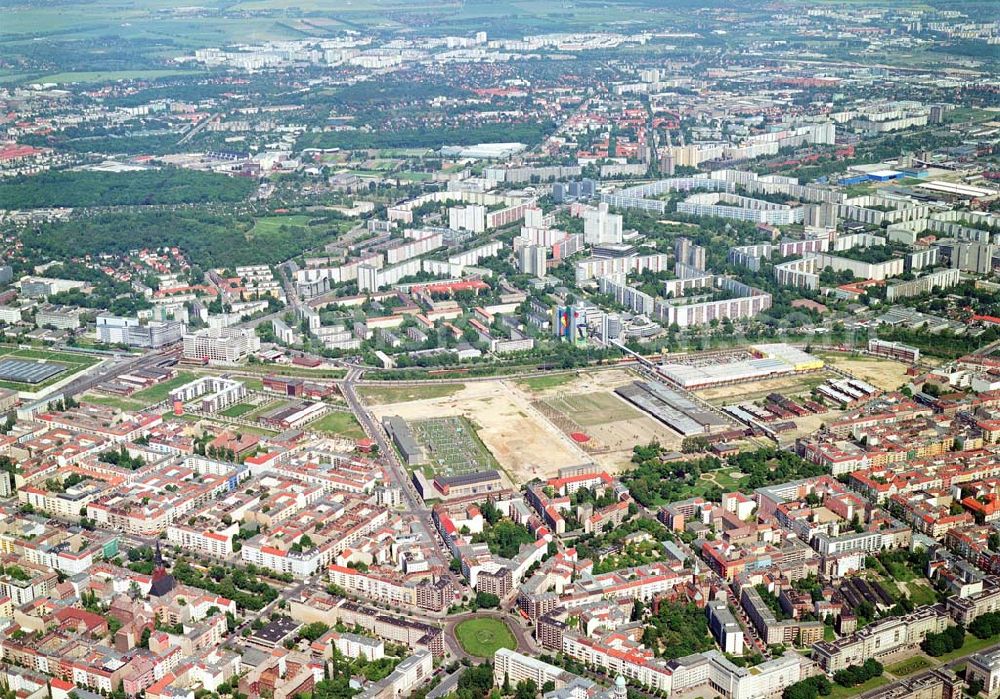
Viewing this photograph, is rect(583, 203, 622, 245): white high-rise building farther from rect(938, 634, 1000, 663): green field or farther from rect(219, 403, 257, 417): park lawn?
rect(938, 634, 1000, 663): green field

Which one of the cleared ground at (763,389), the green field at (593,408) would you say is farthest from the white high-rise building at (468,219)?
the cleared ground at (763,389)

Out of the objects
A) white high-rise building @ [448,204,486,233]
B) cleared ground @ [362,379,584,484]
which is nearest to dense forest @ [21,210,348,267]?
white high-rise building @ [448,204,486,233]

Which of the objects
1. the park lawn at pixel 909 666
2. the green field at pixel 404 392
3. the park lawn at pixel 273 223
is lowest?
the park lawn at pixel 909 666

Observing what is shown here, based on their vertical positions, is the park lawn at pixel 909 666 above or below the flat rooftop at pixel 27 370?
below

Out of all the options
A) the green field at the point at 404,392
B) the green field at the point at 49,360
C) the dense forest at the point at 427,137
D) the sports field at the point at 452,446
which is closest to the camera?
the sports field at the point at 452,446

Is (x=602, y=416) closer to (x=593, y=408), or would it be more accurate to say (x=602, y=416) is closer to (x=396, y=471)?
(x=593, y=408)

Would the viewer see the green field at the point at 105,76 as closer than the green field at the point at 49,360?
No

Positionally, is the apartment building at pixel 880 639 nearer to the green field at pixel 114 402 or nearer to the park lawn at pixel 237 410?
the park lawn at pixel 237 410
